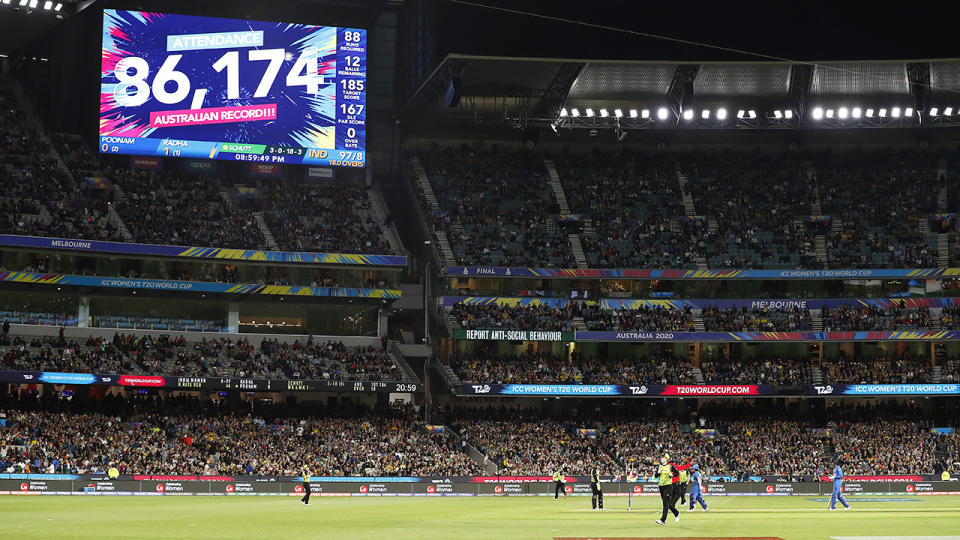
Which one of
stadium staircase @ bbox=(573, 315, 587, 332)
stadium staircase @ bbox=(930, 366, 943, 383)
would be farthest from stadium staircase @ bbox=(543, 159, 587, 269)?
stadium staircase @ bbox=(930, 366, 943, 383)

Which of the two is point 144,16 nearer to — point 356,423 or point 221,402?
point 221,402

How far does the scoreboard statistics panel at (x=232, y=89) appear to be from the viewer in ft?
230

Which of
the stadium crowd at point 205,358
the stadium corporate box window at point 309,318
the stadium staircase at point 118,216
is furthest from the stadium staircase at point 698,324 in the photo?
the stadium staircase at point 118,216

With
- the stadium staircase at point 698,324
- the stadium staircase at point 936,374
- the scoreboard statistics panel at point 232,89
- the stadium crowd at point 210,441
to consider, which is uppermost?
the scoreboard statistics panel at point 232,89

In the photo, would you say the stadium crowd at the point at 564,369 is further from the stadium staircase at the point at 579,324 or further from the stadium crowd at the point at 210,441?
the stadium crowd at the point at 210,441

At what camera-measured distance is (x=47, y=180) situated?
68.3 m

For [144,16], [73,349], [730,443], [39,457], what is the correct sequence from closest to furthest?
[39,457] → [73,349] → [730,443] → [144,16]

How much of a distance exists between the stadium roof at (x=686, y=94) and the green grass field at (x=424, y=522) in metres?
37.8

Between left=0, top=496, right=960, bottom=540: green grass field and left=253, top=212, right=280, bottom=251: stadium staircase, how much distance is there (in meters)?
31.0

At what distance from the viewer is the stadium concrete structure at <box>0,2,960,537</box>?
6281cm

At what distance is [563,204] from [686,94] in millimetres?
12778

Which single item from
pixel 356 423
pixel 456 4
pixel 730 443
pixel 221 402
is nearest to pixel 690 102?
pixel 456 4

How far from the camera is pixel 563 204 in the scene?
261 feet

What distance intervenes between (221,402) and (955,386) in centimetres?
4749
